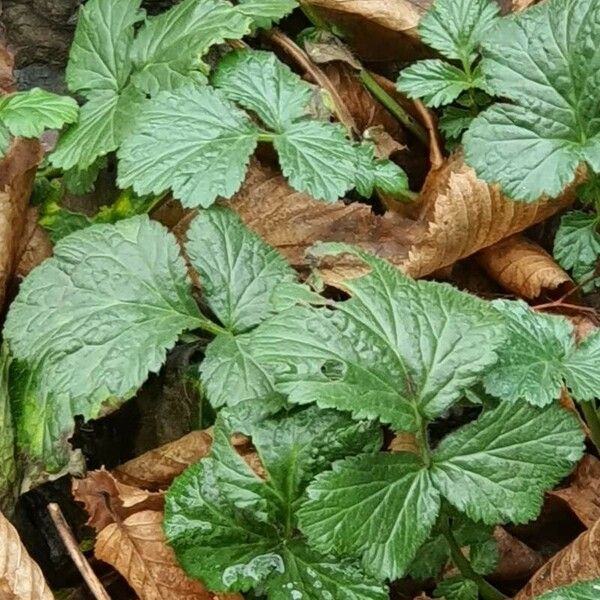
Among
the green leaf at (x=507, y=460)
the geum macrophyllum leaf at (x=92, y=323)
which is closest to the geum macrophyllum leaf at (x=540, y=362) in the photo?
the green leaf at (x=507, y=460)

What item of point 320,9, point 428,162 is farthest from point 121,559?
point 320,9

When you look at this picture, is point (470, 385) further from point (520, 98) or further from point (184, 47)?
point (184, 47)

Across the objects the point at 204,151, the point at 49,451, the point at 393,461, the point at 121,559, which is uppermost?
the point at 204,151

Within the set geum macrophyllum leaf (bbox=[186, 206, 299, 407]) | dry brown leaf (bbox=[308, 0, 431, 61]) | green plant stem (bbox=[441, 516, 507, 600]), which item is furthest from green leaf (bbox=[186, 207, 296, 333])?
dry brown leaf (bbox=[308, 0, 431, 61])

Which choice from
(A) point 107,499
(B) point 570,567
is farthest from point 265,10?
(B) point 570,567

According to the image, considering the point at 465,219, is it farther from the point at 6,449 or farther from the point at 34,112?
the point at 6,449

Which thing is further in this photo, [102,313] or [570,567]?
[102,313]
